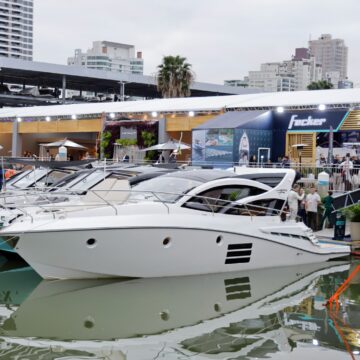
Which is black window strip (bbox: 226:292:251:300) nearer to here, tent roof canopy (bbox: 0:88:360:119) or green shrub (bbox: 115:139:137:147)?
tent roof canopy (bbox: 0:88:360:119)

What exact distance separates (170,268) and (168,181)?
9.09 feet

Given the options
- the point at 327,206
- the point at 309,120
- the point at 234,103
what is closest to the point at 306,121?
the point at 309,120

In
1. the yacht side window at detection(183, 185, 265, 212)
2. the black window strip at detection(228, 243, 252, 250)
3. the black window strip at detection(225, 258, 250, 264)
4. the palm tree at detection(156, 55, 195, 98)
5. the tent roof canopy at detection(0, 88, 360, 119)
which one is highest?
the palm tree at detection(156, 55, 195, 98)

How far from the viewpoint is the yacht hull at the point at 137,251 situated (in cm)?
1383

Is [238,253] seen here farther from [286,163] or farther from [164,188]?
[286,163]

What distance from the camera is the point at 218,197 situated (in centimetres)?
1627

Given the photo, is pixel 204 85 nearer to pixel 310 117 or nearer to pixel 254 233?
pixel 310 117

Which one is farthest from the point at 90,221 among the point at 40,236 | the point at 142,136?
the point at 142,136

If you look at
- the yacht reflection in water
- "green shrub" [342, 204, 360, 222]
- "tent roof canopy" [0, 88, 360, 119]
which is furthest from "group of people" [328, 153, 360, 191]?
the yacht reflection in water

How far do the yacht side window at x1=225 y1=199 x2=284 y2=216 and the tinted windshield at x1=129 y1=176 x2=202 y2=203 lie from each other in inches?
45.6

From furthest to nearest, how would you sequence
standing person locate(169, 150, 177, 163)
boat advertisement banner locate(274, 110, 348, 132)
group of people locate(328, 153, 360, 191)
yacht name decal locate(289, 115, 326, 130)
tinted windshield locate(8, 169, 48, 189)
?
standing person locate(169, 150, 177, 163) → yacht name decal locate(289, 115, 326, 130) → boat advertisement banner locate(274, 110, 348, 132) → group of people locate(328, 153, 360, 191) → tinted windshield locate(8, 169, 48, 189)

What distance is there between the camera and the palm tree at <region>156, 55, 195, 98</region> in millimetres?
59875

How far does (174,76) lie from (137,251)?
47021mm

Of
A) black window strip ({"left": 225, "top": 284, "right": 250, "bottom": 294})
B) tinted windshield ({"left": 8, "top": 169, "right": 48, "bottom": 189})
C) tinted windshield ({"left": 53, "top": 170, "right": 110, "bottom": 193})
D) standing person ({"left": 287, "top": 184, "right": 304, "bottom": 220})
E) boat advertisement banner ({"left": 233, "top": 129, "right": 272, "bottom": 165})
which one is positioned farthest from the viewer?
boat advertisement banner ({"left": 233, "top": 129, "right": 272, "bottom": 165})
